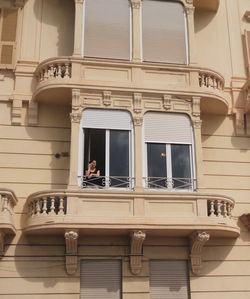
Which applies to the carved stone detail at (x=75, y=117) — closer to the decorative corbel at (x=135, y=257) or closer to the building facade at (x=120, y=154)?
the building facade at (x=120, y=154)

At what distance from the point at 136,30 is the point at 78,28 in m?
1.82

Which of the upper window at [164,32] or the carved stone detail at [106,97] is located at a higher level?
the upper window at [164,32]

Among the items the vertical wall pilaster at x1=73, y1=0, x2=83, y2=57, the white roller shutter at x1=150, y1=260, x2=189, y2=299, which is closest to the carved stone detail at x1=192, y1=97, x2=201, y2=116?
Answer: the vertical wall pilaster at x1=73, y1=0, x2=83, y2=57

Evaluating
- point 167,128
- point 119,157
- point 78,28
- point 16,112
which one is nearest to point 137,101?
point 167,128

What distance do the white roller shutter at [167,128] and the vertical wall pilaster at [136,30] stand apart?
78.3 inches

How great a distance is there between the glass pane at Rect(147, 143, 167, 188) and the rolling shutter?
5.15m

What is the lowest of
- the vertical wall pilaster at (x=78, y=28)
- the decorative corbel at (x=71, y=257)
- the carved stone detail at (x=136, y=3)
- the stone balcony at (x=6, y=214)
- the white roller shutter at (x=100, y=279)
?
the white roller shutter at (x=100, y=279)

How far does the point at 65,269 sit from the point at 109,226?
179cm

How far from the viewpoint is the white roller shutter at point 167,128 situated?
1292cm

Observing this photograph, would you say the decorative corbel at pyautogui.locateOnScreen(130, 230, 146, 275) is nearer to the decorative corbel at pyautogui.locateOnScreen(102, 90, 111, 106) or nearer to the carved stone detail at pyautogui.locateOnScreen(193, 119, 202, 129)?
the carved stone detail at pyautogui.locateOnScreen(193, 119, 202, 129)

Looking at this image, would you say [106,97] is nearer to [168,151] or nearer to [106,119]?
[106,119]

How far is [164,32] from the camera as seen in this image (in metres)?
14.2

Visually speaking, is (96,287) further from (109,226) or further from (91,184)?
(91,184)

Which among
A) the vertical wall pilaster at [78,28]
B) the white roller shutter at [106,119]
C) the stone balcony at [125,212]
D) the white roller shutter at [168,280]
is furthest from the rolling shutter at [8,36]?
the white roller shutter at [168,280]
